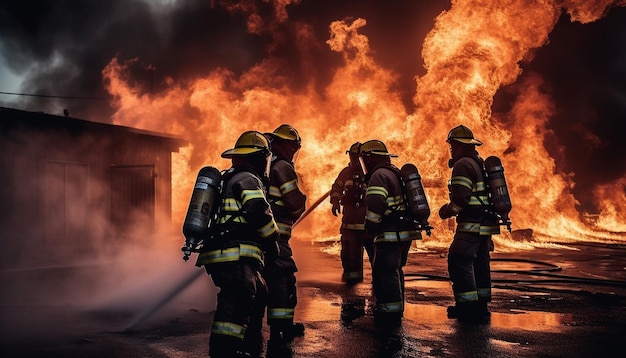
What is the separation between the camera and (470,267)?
6391mm

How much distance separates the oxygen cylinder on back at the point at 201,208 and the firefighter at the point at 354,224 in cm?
505

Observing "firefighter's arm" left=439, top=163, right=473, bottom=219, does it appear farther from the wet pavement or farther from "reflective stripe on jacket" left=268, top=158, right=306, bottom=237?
"reflective stripe on jacket" left=268, top=158, right=306, bottom=237

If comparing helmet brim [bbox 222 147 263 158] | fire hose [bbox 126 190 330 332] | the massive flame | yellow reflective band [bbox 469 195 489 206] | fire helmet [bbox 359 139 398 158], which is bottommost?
fire hose [bbox 126 190 330 332]

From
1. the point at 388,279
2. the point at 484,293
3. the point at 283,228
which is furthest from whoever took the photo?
the point at 484,293

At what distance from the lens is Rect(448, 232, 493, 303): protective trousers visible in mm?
6312

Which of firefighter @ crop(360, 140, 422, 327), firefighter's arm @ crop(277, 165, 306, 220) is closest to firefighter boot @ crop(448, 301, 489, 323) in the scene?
firefighter @ crop(360, 140, 422, 327)

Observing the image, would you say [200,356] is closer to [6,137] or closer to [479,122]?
[6,137]

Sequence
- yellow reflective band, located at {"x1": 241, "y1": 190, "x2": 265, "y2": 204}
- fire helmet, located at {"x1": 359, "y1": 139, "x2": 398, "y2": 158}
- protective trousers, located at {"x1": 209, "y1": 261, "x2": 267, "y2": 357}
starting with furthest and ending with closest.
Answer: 1. fire helmet, located at {"x1": 359, "y1": 139, "x2": 398, "y2": 158}
2. yellow reflective band, located at {"x1": 241, "y1": 190, "x2": 265, "y2": 204}
3. protective trousers, located at {"x1": 209, "y1": 261, "x2": 267, "y2": 357}

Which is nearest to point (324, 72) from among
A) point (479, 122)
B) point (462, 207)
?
point (479, 122)

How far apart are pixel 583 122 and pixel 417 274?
22.5 metres

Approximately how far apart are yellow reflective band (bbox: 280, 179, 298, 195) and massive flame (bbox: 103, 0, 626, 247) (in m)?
11.8

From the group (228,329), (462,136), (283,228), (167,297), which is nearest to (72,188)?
(167,297)

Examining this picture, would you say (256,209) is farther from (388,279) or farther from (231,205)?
(388,279)

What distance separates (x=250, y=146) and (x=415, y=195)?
2.48 m
